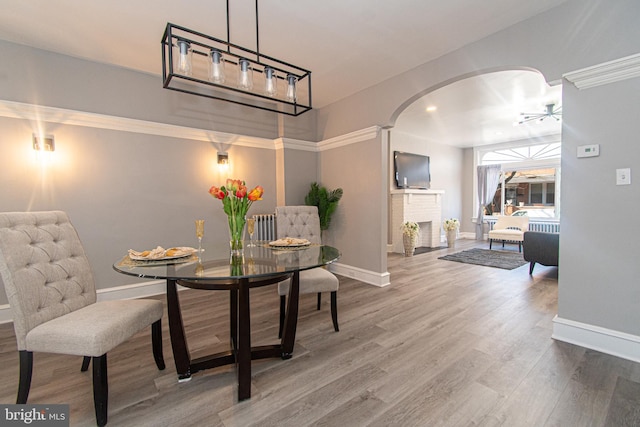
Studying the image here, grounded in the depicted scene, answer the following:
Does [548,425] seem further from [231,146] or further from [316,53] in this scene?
[231,146]

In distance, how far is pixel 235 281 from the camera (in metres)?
1.68

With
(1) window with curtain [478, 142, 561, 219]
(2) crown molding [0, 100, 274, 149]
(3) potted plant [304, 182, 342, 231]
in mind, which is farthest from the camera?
(1) window with curtain [478, 142, 561, 219]

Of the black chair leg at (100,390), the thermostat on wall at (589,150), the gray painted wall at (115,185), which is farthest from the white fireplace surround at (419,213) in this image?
the black chair leg at (100,390)

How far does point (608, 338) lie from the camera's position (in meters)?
2.04

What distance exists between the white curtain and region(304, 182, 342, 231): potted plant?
5795 mm

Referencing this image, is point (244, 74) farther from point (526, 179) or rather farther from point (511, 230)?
point (526, 179)

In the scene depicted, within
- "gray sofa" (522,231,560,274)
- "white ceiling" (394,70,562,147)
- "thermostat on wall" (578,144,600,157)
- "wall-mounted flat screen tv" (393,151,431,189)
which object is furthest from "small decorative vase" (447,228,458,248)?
"thermostat on wall" (578,144,600,157)

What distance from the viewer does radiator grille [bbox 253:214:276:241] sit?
4080 mm

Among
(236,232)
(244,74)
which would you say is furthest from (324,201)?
(244,74)

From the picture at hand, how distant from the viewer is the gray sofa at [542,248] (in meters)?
3.97

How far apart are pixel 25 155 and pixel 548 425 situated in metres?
4.62

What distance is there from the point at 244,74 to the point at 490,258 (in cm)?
564

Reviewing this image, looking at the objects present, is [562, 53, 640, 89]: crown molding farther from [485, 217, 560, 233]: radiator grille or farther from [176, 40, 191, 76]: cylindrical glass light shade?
[485, 217, 560, 233]: radiator grille

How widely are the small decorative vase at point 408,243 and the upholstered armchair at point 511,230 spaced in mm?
2198
